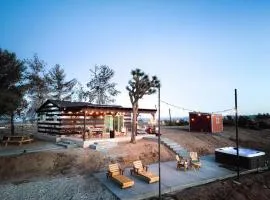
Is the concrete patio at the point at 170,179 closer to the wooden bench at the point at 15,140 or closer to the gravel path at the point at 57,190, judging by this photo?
the gravel path at the point at 57,190

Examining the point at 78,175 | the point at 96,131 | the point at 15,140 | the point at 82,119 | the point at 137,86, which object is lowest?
the point at 78,175

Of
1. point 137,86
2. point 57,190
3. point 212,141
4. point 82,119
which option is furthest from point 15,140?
point 212,141

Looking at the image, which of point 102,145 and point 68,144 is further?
point 68,144

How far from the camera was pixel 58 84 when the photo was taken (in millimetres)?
40781

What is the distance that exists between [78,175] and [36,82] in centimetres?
2706

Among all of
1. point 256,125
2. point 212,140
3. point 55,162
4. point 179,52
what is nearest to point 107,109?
point 55,162

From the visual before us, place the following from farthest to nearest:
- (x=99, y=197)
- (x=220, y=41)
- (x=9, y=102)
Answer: (x=220, y=41) < (x=9, y=102) < (x=99, y=197)

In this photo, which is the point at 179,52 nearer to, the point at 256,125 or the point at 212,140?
the point at 212,140

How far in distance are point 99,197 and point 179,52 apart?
65.6ft

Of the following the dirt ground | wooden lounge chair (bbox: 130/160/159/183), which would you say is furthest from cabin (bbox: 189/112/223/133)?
wooden lounge chair (bbox: 130/160/159/183)

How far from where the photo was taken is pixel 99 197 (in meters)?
10.8

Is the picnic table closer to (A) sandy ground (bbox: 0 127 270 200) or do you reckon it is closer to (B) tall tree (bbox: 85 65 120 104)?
(A) sandy ground (bbox: 0 127 270 200)

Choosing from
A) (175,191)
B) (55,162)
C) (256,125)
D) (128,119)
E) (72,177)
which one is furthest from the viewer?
(256,125)

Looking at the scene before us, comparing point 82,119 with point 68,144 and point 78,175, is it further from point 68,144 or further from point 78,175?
point 78,175
